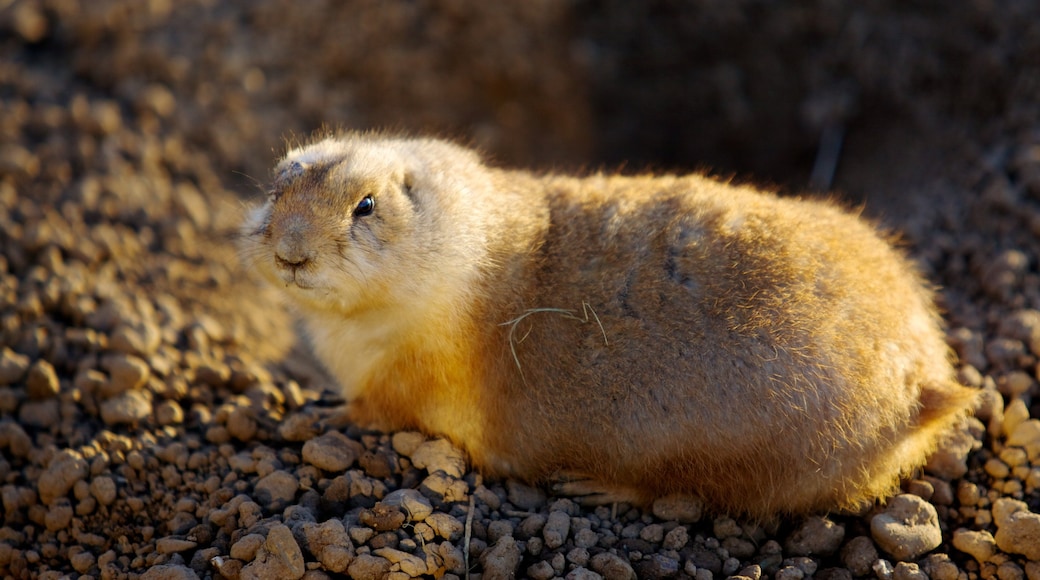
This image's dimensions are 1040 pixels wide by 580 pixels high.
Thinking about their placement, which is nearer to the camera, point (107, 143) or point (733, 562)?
point (733, 562)

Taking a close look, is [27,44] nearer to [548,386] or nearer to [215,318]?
[215,318]

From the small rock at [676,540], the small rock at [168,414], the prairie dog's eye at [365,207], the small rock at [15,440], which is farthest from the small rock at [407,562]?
the small rock at [15,440]

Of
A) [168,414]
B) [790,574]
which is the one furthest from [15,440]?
[790,574]

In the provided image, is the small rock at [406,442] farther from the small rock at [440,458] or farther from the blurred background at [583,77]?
the blurred background at [583,77]

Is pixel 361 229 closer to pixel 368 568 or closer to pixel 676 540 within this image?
pixel 368 568

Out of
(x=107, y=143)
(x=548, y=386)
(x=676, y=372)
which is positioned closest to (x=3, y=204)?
(x=107, y=143)

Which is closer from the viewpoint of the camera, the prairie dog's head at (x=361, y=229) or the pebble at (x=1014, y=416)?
the prairie dog's head at (x=361, y=229)
